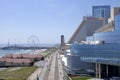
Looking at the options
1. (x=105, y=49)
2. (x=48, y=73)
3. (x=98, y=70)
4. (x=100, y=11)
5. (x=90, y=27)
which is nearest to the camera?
(x=105, y=49)

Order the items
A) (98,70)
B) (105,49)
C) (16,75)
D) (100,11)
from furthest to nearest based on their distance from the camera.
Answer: (100,11) < (16,75) < (98,70) < (105,49)

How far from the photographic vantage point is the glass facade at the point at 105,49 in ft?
214

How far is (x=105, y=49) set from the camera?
2719 inches

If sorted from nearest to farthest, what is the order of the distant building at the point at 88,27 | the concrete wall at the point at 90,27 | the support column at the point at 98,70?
the support column at the point at 98,70
the concrete wall at the point at 90,27
the distant building at the point at 88,27

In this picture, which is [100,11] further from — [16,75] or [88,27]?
[16,75]

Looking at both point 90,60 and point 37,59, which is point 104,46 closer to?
point 90,60

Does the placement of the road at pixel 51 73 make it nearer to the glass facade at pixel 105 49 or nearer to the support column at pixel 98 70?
the glass facade at pixel 105 49

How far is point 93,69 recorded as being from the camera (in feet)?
248

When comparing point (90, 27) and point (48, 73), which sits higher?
point (90, 27)

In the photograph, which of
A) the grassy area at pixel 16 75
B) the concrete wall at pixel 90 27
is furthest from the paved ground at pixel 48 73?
the concrete wall at pixel 90 27

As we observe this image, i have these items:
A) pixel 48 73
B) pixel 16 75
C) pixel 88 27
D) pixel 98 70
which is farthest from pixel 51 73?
pixel 88 27

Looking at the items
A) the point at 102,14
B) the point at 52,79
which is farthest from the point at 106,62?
the point at 102,14

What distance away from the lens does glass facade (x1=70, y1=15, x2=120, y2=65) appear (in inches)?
2565

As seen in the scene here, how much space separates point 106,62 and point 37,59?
266 ft
